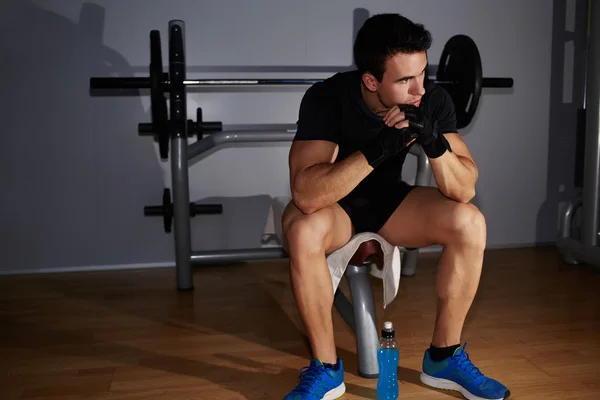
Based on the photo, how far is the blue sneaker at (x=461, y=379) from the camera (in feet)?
5.04

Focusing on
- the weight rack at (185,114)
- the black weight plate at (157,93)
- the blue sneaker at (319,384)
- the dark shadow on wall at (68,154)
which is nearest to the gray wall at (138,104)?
the dark shadow on wall at (68,154)

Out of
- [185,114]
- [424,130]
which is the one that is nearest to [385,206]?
[424,130]

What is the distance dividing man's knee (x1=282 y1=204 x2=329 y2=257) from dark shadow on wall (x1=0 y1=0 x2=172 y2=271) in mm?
1559

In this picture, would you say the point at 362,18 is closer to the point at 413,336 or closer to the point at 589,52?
the point at 589,52

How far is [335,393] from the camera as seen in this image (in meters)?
1.57

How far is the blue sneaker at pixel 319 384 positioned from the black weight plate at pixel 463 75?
43.2 inches

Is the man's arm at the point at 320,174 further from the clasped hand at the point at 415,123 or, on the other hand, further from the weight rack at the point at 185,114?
the weight rack at the point at 185,114

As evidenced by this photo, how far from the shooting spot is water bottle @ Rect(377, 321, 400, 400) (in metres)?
1.57

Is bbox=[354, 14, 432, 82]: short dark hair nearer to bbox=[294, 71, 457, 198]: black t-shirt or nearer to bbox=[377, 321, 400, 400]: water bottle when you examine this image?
bbox=[294, 71, 457, 198]: black t-shirt

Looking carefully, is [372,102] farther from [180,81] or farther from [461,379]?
[180,81]

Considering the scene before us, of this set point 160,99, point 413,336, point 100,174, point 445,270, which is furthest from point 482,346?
point 100,174

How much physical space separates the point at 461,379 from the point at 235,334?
2.60ft

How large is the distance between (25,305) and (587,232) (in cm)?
235

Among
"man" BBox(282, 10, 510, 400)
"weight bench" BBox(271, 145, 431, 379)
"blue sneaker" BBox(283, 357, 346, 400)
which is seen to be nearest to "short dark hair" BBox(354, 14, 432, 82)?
"man" BBox(282, 10, 510, 400)
